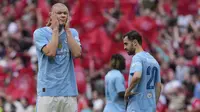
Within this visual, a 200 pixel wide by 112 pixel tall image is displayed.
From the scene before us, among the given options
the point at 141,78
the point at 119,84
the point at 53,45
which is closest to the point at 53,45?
the point at 53,45

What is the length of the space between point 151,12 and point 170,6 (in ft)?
3.93

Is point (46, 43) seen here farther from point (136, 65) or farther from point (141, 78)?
point (141, 78)

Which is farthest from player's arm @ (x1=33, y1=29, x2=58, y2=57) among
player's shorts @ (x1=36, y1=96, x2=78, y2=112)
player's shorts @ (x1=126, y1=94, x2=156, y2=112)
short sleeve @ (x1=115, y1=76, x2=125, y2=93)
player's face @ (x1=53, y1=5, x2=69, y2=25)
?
short sleeve @ (x1=115, y1=76, x2=125, y2=93)

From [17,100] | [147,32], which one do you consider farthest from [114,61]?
[147,32]

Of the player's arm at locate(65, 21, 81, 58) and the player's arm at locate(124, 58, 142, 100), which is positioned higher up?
the player's arm at locate(65, 21, 81, 58)

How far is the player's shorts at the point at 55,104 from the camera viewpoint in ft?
39.8

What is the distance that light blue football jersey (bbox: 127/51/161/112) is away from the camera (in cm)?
1274

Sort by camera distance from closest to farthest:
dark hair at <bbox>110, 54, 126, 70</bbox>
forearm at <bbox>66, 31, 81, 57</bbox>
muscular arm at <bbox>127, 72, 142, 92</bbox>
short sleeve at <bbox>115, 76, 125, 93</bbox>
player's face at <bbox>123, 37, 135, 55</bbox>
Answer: forearm at <bbox>66, 31, 81, 57</bbox> < muscular arm at <bbox>127, 72, 142, 92</bbox> < player's face at <bbox>123, 37, 135, 55</bbox> < short sleeve at <bbox>115, 76, 125, 93</bbox> < dark hair at <bbox>110, 54, 126, 70</bbox>

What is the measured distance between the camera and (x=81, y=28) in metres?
24.7

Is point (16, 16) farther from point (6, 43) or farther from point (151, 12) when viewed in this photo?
point (151, 12)

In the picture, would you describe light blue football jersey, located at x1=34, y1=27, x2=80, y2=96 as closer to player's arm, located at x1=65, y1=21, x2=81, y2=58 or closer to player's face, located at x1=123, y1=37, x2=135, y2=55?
player's arm, located at x1=65, y1=21, x2=81, y2=58

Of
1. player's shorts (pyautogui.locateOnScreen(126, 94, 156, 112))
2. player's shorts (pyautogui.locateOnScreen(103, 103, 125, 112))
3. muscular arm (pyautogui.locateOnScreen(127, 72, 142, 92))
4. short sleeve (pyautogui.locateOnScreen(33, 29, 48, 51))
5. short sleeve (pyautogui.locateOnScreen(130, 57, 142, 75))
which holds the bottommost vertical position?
player's shorts (pyautogui.locateOnScreen(103, 103, 125, 112))

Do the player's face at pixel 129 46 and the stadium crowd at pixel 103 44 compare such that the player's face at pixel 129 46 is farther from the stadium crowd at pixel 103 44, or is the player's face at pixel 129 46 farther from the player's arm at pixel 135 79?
the stadium crowd at pixel 103 44

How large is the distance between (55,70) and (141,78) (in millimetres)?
1315
